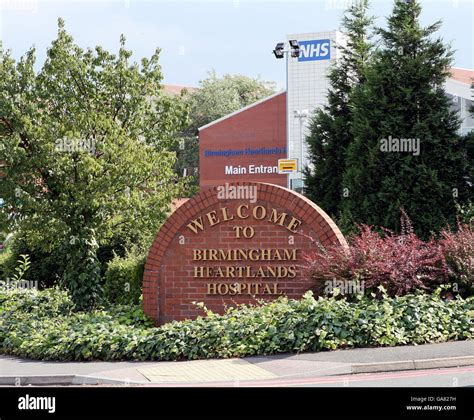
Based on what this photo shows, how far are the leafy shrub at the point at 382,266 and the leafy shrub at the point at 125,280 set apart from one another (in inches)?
195

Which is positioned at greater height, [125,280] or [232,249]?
[232,249]

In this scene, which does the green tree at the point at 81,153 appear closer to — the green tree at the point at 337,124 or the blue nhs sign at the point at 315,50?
the green tree at the point at 337,124

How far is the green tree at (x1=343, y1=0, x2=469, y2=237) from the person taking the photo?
17.3 meters

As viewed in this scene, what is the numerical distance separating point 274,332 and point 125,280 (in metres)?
6.61

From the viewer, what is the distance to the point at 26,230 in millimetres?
14219

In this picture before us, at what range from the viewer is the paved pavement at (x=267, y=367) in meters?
9.16

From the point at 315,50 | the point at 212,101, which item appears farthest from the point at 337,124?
the point at 212,101

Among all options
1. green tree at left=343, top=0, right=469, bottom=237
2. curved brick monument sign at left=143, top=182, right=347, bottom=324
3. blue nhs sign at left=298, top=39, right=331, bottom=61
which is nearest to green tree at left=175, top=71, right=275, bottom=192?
blue nhs sign at left=298, top=39, right=331, bottom=61

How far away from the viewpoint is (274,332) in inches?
420

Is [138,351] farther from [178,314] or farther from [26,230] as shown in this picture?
[26,230]

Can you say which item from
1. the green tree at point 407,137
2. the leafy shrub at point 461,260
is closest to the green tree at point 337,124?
the green tree at point 407,137

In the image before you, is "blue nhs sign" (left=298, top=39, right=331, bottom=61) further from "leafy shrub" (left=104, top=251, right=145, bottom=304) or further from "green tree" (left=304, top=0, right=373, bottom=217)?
"leafy shrub" (left=104, top=251, right=145, bottom=304)

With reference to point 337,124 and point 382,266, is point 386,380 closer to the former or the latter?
point 382,266

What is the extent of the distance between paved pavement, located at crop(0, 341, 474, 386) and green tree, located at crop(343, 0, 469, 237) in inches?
280
